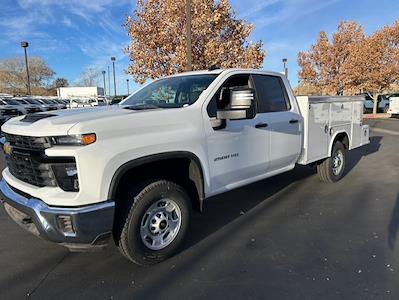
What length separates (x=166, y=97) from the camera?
446 centimetres

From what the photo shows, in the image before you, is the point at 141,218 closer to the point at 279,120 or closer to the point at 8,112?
the point at 279,120

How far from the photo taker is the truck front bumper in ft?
9.62

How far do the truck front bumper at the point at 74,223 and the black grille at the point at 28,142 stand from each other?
48 centimetres

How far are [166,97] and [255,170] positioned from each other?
148 centimetres

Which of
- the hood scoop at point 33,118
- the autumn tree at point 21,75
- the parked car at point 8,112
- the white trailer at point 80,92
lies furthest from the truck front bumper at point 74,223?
the autumn tree at point 21,75

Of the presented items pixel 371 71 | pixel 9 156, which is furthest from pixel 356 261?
pixel 371 71

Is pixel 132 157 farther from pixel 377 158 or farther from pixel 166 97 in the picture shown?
pixel 377 158

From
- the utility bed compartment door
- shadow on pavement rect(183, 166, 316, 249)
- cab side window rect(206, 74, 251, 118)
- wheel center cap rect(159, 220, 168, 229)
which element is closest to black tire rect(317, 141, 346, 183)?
the utility bed compartment door

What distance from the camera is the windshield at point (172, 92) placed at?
13.7 feet

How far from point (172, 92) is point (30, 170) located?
1.97 meters

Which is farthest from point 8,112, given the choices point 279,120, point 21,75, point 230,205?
point 21,75

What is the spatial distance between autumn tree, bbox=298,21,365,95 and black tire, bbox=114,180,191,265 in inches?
1071

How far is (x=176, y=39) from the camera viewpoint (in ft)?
48.6

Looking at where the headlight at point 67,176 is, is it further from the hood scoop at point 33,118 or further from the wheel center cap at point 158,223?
the wheel center cap at point 158,223
